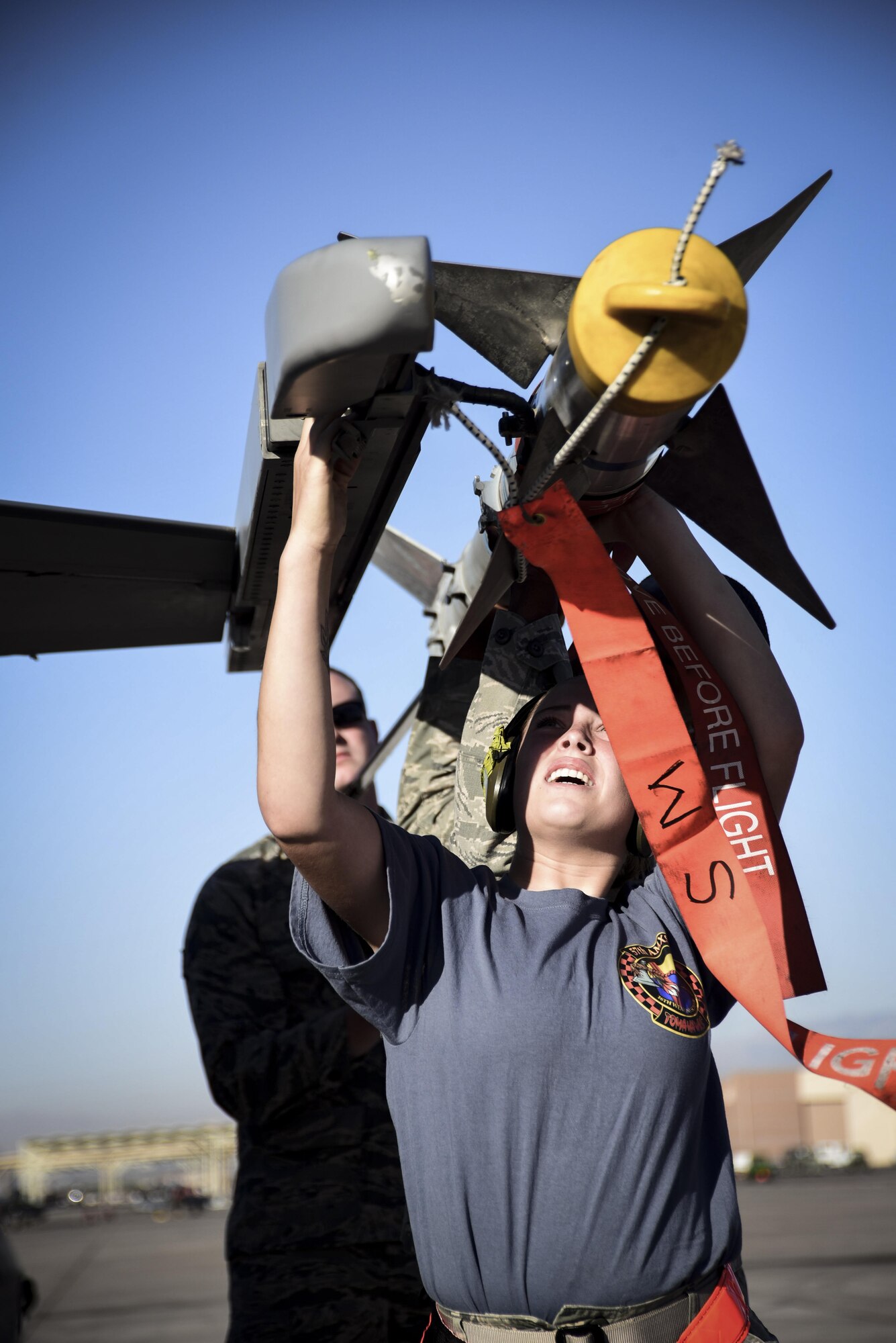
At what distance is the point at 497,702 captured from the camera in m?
2.94

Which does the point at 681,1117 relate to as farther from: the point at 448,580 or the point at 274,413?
the point at 448,580

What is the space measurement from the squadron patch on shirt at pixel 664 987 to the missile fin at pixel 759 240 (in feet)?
4.18

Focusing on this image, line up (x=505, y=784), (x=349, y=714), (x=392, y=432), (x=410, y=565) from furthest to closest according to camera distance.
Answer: (x=349, y=714) → (x=410, y=565) → (x=505, y=784) → (x=392, y=432)

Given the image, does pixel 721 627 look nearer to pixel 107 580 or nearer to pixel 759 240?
pixel 759 240

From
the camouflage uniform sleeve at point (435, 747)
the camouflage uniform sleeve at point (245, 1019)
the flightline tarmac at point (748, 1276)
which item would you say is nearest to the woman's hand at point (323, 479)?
the camouflage uniform sleeve at point (435, 747)

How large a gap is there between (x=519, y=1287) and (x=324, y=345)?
5.09 ft

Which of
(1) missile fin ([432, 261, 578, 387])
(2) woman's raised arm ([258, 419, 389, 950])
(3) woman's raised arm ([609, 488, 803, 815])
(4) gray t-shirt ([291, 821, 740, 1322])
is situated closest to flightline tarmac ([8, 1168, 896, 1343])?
(4) gray t-shirt ([291, 821, 740, 1322])

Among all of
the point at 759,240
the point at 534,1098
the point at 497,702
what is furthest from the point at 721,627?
the point at 534,1098

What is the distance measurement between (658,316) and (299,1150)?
2.71 m

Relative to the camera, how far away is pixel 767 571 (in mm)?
2596

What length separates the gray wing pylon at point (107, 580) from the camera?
2.72m

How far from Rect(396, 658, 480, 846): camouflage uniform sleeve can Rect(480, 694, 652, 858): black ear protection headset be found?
0.90 meters

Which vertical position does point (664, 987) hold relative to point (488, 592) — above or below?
below

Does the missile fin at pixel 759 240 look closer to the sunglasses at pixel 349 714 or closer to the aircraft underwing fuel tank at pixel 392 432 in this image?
the aircraft underwing fuel tank at pixel 392 432
